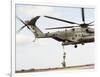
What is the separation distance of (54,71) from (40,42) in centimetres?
30

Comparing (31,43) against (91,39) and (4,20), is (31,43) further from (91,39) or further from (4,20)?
(91,39)

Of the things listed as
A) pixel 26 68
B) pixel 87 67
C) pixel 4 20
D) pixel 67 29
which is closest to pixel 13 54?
pixel 26 68

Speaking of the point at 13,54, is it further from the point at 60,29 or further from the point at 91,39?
the point at 91,39

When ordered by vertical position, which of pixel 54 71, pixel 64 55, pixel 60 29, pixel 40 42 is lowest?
pixel 54 71

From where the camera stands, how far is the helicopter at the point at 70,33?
1864 millimetres

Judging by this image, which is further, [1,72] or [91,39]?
[91,39]

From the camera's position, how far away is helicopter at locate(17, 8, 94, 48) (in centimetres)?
A: 186

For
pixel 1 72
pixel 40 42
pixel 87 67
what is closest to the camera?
pixel 1 72

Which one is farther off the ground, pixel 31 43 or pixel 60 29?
pixel 60 29

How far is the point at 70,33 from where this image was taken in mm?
1958

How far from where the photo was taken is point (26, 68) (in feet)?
6.03

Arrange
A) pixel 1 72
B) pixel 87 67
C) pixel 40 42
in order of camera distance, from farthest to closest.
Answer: pixel 87 67, pixel 40 42, pixel 1 72

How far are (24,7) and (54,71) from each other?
640 millimetres

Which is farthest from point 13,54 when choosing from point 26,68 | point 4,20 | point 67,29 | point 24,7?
point 67,29
